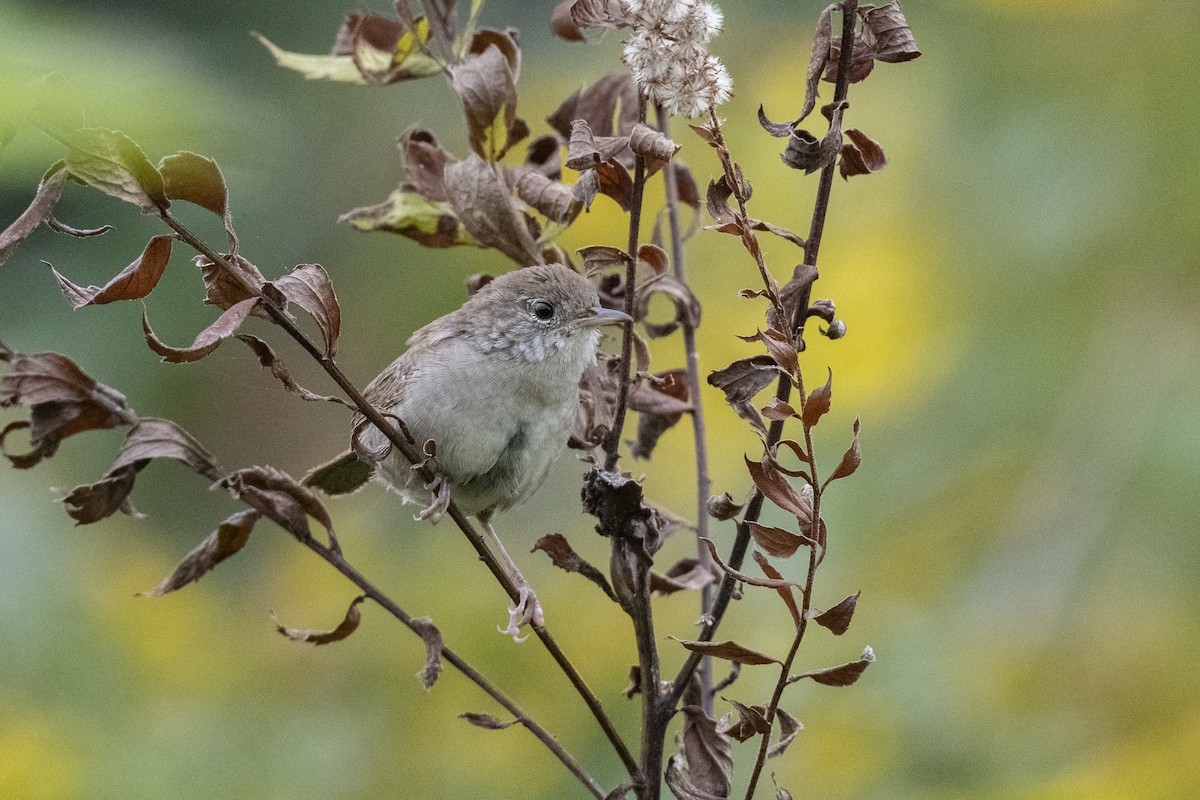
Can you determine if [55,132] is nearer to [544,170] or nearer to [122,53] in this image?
[544,170]

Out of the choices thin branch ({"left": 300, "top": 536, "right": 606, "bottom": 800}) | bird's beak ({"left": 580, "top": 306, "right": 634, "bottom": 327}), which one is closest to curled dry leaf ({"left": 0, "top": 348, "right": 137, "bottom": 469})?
thin branch ({"left": 300, "top": 536, "right": 606, "bottom": 800})

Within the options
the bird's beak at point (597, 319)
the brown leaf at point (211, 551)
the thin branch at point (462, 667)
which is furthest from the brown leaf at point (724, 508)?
the bird's beak at point (597, 319)

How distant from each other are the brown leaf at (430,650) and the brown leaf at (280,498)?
207mm

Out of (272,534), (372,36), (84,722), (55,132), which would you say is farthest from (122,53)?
(272,534)

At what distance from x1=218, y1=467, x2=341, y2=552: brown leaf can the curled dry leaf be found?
7.7 inches

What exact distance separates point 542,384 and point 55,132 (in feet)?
5.07

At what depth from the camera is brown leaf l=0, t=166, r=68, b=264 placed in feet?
4.39

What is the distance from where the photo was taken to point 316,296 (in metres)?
1.54

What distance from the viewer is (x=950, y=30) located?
14.0 feet

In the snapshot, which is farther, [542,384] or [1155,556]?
[1155,556]

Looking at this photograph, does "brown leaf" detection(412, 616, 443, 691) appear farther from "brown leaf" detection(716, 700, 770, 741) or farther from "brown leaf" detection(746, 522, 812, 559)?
"brown leaf" detection(746, 522, 812, 559)

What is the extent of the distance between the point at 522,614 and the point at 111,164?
1028 mm

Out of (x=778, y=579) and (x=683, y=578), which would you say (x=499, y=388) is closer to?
(x=683, y=578)

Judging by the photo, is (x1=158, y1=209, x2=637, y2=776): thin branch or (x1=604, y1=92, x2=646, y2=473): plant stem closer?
(x1=158, y1=209, x2=637, y2=776): thin branch
